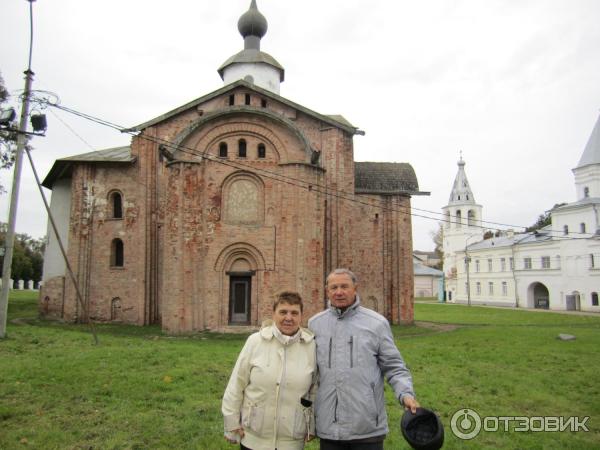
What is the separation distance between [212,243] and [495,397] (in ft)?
39.1

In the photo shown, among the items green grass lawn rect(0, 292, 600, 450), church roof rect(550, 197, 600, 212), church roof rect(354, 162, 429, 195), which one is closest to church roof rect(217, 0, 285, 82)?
church roof rect(354, 162, 429, 195)

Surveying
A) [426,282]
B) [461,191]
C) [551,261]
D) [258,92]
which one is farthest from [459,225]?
[258,92]

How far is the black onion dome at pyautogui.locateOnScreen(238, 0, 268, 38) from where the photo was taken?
2750 cm

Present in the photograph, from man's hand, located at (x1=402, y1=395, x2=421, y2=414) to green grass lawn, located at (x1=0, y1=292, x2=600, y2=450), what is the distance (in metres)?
3.07

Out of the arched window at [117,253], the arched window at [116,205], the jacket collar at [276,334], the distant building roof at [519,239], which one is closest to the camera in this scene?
the jacket collar at [276,334]

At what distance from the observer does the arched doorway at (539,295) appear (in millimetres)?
44062

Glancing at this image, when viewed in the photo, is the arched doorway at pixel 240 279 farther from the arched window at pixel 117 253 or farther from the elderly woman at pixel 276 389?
the elderly woman at pixel 276 389

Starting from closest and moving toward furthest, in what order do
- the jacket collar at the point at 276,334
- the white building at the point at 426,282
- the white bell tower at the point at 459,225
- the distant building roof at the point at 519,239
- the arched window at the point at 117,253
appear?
the jacket collar at the point at 276,334 < the arched window at the point at 117,253 < the distant building roof at the point at 519,239 < the white bell tower at the point at 459,225 < the white building at the point at 426,282

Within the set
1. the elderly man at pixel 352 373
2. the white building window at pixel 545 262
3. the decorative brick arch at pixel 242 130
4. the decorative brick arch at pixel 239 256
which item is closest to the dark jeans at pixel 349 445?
the elderly man at pixel 352 373

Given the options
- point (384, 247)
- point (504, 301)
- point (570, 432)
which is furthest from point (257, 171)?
point (504, 301)

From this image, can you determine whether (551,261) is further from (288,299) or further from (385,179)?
(288,299)

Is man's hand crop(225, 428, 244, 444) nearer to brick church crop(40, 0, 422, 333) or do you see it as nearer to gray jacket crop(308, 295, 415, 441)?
gray jacket crop(308, 295, 415, 441)

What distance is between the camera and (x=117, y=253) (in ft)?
71.7

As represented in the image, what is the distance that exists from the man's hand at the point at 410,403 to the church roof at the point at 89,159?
2003 centimetres
